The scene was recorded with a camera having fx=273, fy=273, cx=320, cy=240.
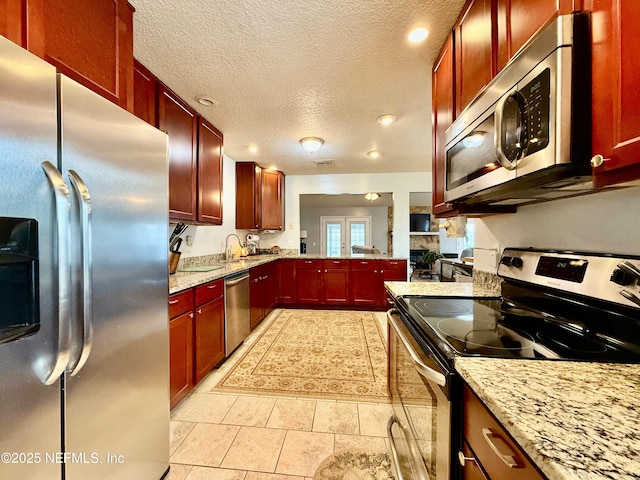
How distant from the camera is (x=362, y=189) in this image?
16.4ft

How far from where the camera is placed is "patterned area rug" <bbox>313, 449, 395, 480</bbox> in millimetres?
1357

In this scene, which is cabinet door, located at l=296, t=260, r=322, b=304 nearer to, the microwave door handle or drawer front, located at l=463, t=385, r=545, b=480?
the microwave door handle

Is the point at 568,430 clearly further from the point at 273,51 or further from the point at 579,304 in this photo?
the point at 273,51

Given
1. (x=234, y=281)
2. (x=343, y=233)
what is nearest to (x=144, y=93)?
(x=234, y=281)

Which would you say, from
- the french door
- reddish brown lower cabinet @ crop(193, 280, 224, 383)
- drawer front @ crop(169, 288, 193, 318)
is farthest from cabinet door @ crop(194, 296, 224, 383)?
the french door

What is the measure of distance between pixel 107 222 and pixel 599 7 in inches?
64.0

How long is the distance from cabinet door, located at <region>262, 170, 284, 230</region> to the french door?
422 centimetres

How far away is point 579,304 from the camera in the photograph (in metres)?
0.98

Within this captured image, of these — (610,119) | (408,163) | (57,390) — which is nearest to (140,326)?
(57,390)

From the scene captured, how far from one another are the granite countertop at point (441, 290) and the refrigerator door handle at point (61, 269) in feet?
4.66

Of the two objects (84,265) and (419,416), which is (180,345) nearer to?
(84,265)

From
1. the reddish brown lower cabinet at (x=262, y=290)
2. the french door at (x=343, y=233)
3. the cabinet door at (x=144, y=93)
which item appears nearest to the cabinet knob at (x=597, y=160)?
the cabinet door at (x=144, y=93)

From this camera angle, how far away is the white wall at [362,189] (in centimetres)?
487

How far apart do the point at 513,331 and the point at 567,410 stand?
21.1 inches
